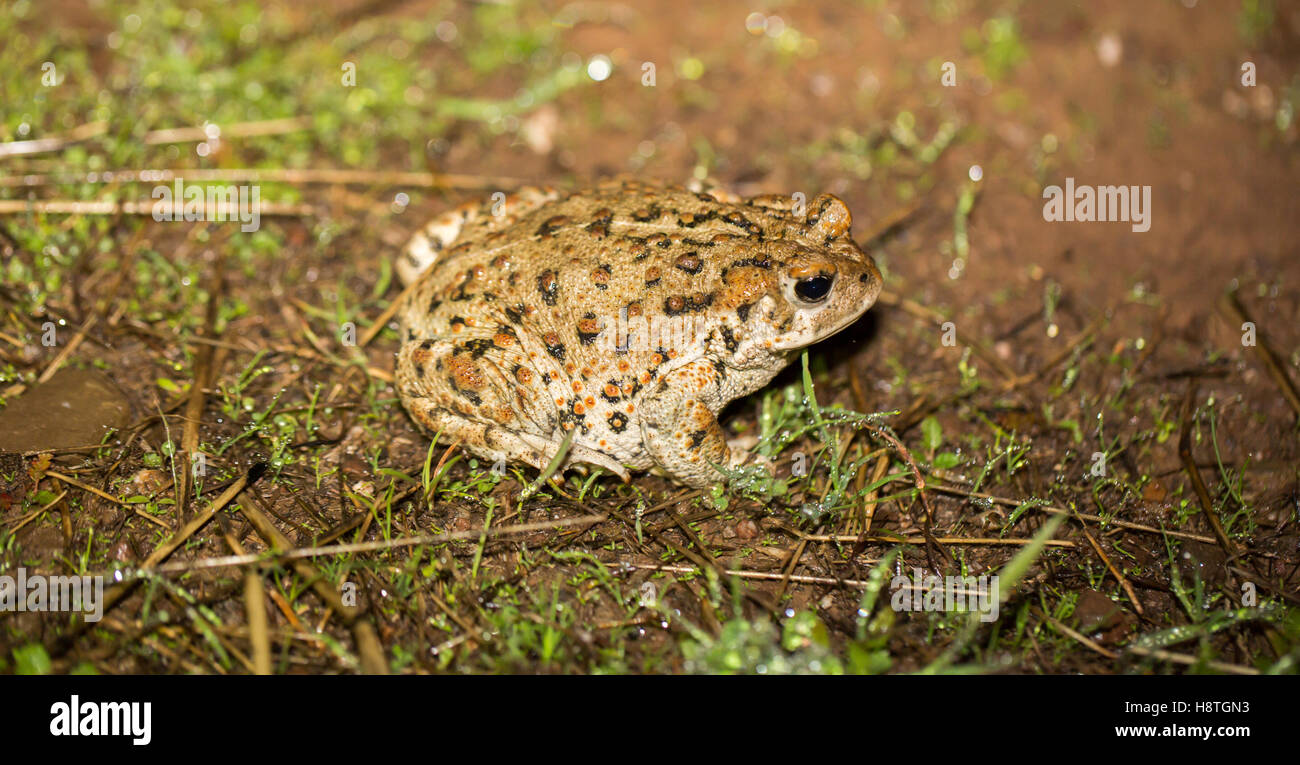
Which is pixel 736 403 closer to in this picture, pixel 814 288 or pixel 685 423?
pixel 685 423

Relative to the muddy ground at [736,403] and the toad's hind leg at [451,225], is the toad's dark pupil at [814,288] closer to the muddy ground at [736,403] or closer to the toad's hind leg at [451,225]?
the muddy ground at [736,403]

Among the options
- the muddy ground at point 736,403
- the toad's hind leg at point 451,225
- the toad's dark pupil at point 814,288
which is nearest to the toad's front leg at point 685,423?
the muddy ground at point 736,403

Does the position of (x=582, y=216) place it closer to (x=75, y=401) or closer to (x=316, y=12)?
(x=75, y=401)

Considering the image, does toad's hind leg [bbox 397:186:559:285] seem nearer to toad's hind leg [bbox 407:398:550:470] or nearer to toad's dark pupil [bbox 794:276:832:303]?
toad's hind leg [bbox 407:398:550:470]

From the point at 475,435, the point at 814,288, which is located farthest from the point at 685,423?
the point at 475,435
